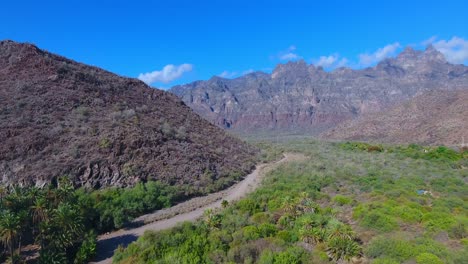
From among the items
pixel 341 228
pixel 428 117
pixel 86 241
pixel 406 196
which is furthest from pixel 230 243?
pixel 428 117

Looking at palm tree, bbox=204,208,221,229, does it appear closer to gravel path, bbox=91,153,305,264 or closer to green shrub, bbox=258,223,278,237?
green shrub, bbox=258,223,278,237

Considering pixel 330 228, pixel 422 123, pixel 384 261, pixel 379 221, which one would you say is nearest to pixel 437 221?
pixel 379 221

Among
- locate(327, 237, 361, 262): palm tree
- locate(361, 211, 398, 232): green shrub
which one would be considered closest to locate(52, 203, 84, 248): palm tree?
locate(327, 237, 361, 262): palm tree

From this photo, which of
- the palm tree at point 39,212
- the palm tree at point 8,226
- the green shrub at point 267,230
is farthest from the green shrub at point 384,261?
the palm tree at point 8,226

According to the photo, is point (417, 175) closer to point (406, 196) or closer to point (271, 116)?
point (406, 196)

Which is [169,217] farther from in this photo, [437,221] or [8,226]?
[437,221]

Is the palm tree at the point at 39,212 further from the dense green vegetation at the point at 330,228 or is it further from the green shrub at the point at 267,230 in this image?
the green shrub at the point at 267,230
